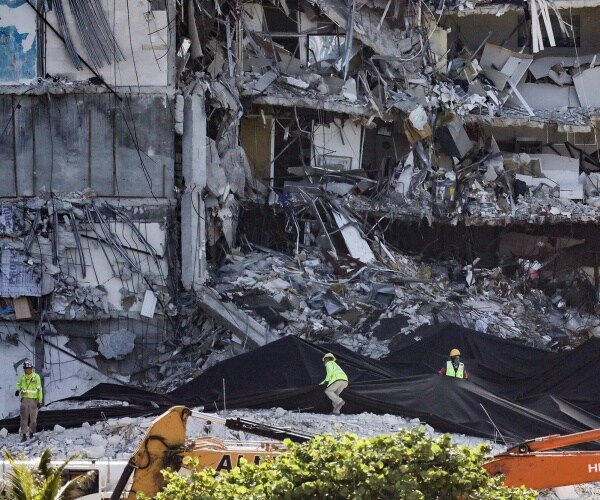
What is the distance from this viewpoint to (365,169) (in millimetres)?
32156

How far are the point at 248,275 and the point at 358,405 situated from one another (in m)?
7.81

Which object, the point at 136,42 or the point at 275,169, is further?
the point at 275,169

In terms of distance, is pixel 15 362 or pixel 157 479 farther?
pixel 15 362

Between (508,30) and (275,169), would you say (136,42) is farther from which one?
(508,30)

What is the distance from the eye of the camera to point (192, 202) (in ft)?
89.6

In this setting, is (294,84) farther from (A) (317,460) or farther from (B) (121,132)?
(A) (317,460)

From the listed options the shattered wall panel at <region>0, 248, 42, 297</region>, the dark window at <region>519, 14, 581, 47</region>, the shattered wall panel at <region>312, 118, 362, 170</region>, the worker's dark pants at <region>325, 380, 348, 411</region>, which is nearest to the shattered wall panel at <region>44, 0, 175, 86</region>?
the shattered wall panel at <region>0, 248, 42, 297</region>

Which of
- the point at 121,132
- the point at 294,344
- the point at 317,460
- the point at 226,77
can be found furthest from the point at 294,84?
the point at 317,460

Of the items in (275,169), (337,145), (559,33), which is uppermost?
(559,33)

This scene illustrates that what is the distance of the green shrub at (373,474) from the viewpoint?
11055mm

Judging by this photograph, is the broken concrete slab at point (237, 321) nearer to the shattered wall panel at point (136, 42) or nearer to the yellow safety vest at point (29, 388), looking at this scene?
the shattered wall panel at point (136, 42)

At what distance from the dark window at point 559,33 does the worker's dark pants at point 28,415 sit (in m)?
19.2

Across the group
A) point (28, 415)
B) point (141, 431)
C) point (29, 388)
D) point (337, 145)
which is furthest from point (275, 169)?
point (141, 431)

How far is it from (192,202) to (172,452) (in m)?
13.8
